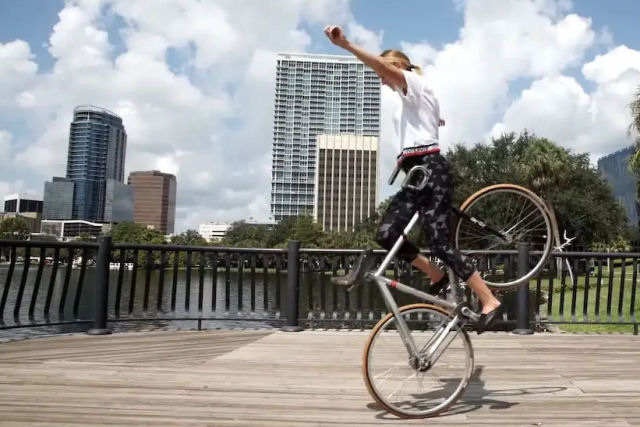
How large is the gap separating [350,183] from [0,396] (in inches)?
6081

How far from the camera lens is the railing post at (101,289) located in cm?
607

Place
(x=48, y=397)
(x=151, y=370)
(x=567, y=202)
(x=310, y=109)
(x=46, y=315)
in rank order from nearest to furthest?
(x=48, y=397) → (x=151, y=370) → (x=46, y=315) → (x=567, y=202) → (x=310, y=109)

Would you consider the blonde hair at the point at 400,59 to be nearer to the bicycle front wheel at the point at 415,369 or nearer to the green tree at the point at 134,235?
the bicycle front wheel at the point at 415,369

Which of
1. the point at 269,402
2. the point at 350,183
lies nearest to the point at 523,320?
the point at 269,402

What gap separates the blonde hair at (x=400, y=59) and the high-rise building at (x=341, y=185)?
153 m

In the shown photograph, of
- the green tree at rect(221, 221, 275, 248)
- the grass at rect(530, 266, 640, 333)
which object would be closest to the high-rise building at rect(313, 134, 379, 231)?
the green tree at rect(221, 221, 275, 248)

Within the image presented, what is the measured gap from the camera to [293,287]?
22.2ft

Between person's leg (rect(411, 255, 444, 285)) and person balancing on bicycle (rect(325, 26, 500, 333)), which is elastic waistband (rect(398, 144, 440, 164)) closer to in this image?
person balancing on bicycle (rect(325, 26, 500, 333))

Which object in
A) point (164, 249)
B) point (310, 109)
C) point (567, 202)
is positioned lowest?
point (164, 249)

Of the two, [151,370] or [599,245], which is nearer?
[151,370]

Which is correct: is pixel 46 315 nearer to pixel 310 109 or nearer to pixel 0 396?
pixel 0 396

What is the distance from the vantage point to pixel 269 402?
3287 millimetres

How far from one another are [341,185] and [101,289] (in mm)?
152032

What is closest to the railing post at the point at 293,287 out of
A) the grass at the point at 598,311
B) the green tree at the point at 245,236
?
the grass at the point at 598,311
